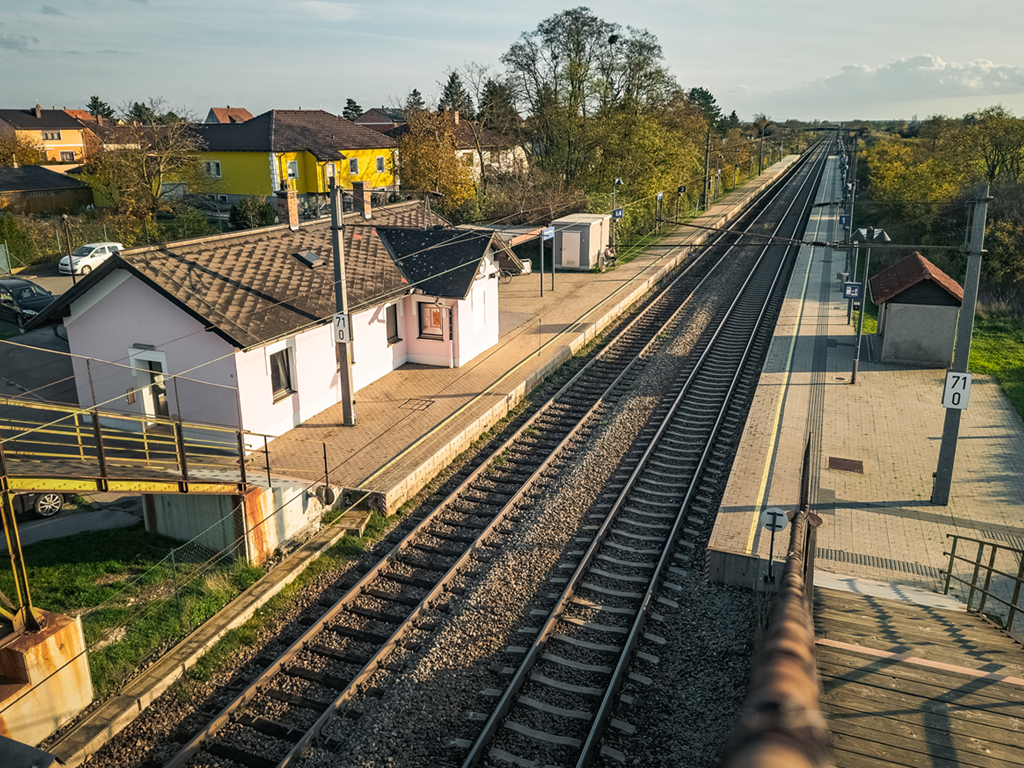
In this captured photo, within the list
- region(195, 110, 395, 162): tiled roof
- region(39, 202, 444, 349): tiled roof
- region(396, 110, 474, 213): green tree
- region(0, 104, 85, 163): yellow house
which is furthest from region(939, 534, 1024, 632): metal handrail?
region(0, 104, 85, 163): yellow house

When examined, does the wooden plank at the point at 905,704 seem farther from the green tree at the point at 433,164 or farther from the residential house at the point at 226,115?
the residential house at the point at 226,115

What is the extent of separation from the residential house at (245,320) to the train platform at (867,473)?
9.52 meters

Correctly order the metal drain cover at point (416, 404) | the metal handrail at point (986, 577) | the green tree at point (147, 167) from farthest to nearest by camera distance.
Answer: the green tree at point (147, 167) → the metal drain cover at point (416, 404) → the metal handrail at point (986, 577)

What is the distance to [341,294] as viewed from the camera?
16.4m

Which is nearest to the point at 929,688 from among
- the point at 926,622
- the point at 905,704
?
the point at 905,704

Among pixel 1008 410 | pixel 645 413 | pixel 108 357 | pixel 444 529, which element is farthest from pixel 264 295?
pixel 1008 410

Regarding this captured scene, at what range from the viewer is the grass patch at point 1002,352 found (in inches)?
818

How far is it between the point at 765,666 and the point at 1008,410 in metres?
20.3

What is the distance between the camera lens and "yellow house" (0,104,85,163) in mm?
69812

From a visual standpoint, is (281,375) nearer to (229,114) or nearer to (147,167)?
(147,167)

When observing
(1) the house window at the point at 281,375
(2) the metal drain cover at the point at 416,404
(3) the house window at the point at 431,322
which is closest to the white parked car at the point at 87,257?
(3) the house window at the point at 431,322

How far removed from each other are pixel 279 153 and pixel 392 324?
90.3 ft

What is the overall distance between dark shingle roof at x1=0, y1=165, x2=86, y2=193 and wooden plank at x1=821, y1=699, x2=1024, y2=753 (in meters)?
48.8

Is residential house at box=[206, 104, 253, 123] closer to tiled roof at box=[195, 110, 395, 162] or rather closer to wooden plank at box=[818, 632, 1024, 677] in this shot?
tiled roof at box=[195, 110, 395, 162]
